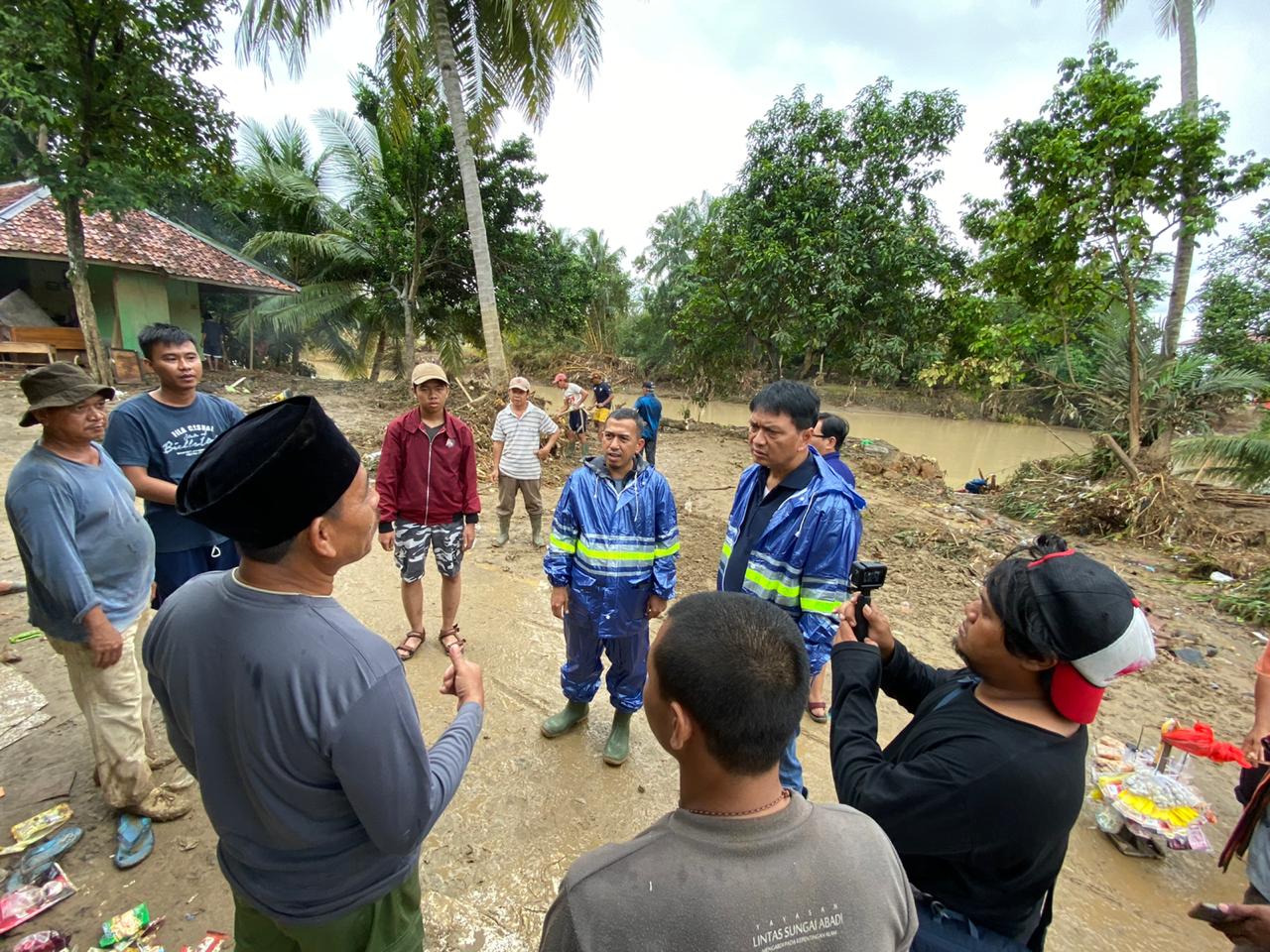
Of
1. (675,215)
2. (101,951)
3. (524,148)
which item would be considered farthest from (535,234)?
(101,951)

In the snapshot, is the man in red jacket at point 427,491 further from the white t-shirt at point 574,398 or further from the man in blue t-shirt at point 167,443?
the white t-shirt at point 574,398

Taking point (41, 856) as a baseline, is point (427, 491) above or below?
above

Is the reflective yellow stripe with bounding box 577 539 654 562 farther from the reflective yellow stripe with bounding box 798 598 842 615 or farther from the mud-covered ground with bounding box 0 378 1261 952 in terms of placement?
the mud-covered ground with bounding box 0 378 1261 952

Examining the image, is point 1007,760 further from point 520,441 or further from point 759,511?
point 520,441

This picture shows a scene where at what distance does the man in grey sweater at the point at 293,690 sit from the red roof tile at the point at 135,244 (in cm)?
1292

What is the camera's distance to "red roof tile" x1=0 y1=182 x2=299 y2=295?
35.7 feet

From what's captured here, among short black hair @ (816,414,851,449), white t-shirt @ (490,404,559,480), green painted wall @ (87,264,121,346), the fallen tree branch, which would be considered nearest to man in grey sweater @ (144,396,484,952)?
short black hair @ (816,414,851,449)

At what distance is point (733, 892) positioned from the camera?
0.81m

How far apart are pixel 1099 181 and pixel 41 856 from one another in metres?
10.3

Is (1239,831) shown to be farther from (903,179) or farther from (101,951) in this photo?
(903,179)

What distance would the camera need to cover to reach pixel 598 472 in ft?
9.14

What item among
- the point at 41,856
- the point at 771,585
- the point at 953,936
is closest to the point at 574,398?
the point at 771,585

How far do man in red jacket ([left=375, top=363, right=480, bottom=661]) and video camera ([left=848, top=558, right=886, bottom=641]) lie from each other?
8.04 feet

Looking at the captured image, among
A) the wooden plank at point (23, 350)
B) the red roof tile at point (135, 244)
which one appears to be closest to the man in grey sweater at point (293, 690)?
the red roof tile at point (135, 244)
